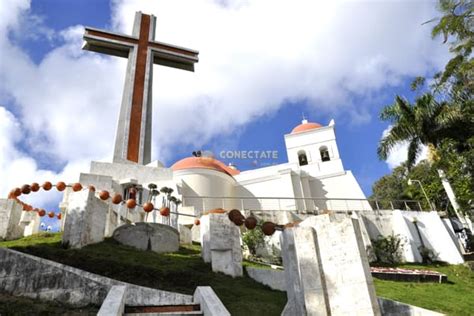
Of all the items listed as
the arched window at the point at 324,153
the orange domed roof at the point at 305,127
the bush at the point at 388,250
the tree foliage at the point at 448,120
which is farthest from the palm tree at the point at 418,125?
the orange domed roof at the point at 305,127

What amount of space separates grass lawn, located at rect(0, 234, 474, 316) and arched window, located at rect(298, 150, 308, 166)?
66.0 feet

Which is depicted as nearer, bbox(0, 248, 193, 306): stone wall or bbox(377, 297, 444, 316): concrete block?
bbox(377, 297, 444, 316): concrete block

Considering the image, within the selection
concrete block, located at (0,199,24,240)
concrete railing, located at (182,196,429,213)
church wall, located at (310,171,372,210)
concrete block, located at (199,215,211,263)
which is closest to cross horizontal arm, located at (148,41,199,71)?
concrete railing, located at (182,196,429,213)

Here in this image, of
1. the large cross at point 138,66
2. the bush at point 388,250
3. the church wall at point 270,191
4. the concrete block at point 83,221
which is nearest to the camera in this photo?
the concrete block at point 83,221

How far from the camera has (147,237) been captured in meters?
15.8

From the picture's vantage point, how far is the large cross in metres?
25.2

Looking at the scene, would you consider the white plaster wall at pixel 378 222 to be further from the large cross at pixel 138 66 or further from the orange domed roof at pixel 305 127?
the large cross at pixel 138 66

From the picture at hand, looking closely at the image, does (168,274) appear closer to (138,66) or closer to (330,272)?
(330,272)

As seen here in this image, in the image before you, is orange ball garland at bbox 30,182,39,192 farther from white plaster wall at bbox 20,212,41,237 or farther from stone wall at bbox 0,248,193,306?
stone wall at bbox 0,248,193,306

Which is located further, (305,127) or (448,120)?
(305,127)

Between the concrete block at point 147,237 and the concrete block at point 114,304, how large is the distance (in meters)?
7.64

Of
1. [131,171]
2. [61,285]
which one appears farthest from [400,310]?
[131,171]

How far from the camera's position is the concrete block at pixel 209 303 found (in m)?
7.01

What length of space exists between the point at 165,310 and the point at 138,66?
24.0 meters
